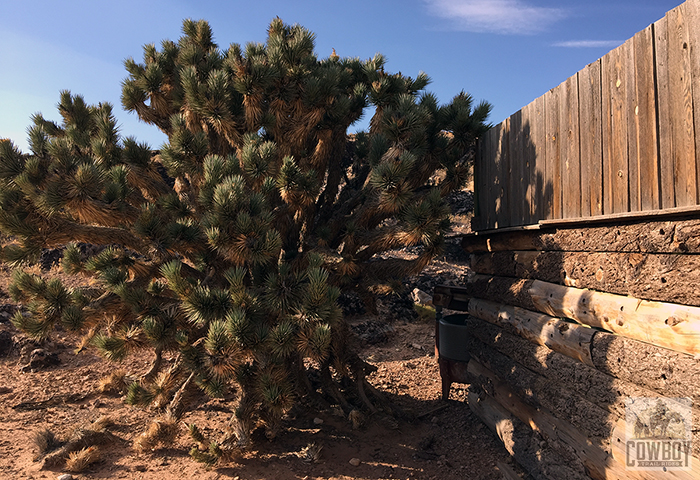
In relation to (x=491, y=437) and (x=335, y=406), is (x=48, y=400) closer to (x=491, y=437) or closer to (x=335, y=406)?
(x=335, y=406)

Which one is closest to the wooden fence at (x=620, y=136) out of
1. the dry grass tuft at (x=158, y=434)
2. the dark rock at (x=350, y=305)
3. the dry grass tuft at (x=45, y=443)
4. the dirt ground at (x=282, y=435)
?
the dirt ground at (x=282, y=435)

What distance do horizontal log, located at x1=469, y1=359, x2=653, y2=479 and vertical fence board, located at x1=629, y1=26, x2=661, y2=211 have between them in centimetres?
185

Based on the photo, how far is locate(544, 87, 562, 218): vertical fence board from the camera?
13.7 ft

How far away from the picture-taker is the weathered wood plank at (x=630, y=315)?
259cm

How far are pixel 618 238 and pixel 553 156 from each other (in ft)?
4.20

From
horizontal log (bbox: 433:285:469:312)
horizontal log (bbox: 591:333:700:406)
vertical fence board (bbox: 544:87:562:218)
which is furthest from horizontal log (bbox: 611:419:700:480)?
horizontal log (bbox: 433:285:469:312)

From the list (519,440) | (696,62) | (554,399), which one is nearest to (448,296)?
(519,440)

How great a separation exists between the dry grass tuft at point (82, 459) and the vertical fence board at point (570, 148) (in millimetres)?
5293

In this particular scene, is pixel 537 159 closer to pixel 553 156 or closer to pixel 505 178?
pixel 553 156

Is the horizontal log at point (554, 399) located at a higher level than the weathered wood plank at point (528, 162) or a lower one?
lower

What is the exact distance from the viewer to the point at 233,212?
3.83 m

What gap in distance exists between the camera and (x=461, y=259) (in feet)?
55.6

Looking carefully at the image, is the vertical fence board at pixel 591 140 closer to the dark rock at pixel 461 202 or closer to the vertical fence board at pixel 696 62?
the vertical fence board at pixel 696 62

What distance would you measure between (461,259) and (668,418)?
14.4 m
